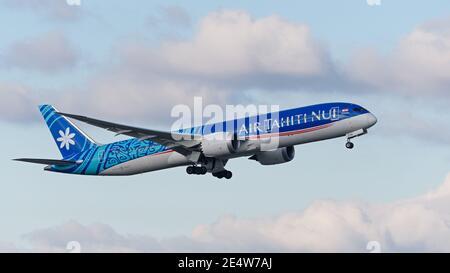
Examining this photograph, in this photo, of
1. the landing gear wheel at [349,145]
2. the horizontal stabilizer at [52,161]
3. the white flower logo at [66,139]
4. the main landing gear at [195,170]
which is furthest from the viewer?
the white flower logo at [66,139]

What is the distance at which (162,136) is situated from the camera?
255 ft

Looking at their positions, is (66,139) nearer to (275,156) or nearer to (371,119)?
(275,156)

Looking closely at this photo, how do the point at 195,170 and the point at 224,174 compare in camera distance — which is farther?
the point at 224,174

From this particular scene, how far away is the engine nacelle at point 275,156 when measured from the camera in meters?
82.4

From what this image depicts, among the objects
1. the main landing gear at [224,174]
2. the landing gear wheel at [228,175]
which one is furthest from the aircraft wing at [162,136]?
the landing gear wheel at [228,175]

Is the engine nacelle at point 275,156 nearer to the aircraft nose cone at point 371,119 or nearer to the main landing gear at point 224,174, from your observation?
the main landing gear at point 224,174

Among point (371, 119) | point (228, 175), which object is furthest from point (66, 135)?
point (371, 119)

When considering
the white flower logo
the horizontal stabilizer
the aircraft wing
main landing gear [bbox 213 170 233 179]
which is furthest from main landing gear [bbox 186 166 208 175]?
the white flower logo

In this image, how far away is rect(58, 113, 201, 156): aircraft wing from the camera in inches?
2958

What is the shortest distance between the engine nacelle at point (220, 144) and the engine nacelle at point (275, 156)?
6035mm

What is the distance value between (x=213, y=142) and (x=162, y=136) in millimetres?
4112
